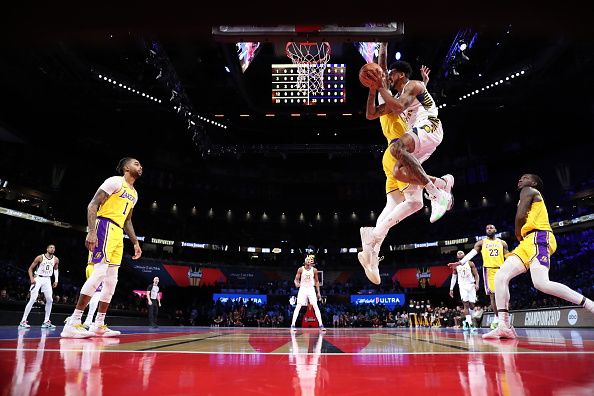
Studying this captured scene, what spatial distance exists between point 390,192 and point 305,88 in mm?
12186

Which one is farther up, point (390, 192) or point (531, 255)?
point (390, 192)

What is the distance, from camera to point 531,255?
4969 mm

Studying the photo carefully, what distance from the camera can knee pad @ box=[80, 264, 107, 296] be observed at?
498cm

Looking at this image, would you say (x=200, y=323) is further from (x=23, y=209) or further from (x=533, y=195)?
(x=533, y=195)

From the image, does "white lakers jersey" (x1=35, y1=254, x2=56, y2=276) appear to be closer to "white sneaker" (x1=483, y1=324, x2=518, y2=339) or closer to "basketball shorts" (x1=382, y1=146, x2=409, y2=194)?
"basketball shorts" (x1=382, y1=146, x2=409, y2=194)

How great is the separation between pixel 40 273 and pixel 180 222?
2516 cm

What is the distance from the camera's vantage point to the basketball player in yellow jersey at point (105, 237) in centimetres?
496

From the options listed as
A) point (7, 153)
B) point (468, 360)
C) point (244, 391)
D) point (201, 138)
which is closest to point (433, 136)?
point (468, 360)

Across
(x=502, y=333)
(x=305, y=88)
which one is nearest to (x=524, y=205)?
(x=502, y=333)

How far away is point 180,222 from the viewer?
116 feet

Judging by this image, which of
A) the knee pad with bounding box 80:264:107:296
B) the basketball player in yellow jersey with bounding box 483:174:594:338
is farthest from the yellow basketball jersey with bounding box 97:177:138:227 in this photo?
the basketball player in yellow jersey with bounding box 483:174:594:338

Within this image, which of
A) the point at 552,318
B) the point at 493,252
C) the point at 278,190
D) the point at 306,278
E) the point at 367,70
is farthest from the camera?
the point at 278,190

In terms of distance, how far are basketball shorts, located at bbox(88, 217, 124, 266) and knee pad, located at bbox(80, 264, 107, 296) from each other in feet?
0.28

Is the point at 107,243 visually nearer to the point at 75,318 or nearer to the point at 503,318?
the point at 75,318
